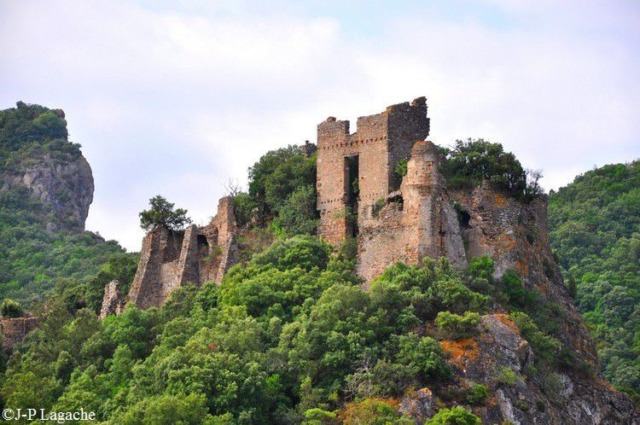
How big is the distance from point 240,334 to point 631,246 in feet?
134

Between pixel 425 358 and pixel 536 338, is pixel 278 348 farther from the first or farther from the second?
pixel 536 338

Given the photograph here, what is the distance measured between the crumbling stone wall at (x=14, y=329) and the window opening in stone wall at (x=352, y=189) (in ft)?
52.3

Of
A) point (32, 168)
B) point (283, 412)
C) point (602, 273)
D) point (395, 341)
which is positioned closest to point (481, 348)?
point (395, 341)

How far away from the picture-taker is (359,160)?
58969 mm

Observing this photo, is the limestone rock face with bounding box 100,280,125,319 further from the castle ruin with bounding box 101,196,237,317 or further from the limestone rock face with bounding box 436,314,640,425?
the limestone rock face with bounding box 436,314,640,425

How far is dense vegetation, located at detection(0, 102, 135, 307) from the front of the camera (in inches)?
3873

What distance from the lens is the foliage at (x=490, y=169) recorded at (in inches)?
2296

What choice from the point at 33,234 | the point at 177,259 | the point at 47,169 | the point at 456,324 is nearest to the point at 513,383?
the point at 456,324

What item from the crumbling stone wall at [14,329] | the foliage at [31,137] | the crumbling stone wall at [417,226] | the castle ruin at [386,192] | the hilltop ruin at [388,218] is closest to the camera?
the crumbling stone wall at [417,226]

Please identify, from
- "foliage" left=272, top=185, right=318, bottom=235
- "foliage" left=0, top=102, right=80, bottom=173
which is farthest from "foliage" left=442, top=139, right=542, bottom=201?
"foliage" left=0, top=102, right=80, bottom=173

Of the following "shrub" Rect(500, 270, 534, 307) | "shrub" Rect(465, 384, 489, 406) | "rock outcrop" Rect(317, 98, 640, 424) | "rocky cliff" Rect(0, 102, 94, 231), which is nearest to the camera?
"shrub" Rect(465, 384, 489, 406)

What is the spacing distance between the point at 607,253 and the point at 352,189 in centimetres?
3231

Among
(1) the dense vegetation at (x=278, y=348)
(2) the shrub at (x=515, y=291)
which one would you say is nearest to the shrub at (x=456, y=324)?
(1) the dense vegetation at (x=278, y=348)

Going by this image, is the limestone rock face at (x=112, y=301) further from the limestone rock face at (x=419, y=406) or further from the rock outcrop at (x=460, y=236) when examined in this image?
the limestone rock face at (x=419, y=406)
